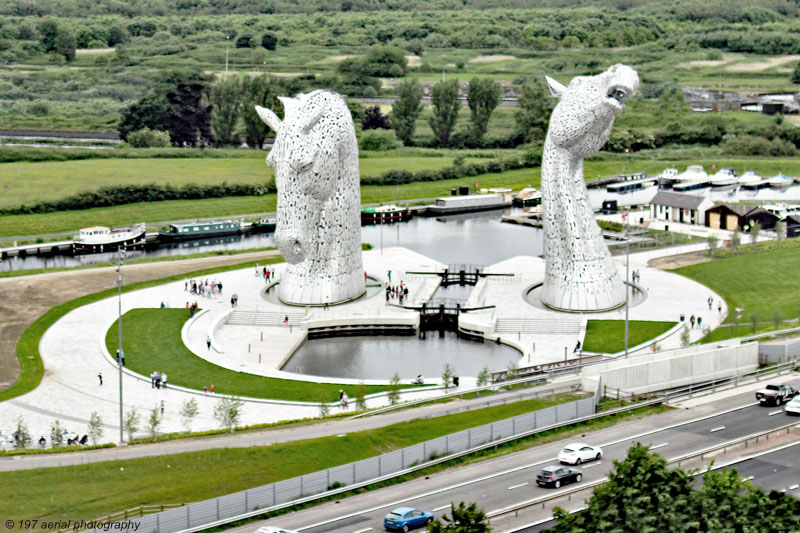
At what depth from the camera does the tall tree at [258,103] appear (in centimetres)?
15625

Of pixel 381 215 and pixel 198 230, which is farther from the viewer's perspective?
pixel 381 215

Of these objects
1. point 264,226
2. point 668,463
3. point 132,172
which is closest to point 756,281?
point 668,463

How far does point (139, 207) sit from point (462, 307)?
59.2 m

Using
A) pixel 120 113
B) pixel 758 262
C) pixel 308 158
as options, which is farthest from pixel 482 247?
pixel 120 113

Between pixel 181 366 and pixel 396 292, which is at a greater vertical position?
pixel 396 292

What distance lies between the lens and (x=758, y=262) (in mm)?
96312

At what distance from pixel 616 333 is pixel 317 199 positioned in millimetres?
21514

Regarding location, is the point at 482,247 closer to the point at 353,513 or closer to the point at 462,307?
the point at 462,307

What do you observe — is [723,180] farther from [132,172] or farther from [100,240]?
[132,172]

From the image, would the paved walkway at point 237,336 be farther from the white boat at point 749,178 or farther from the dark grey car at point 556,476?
the white boat at point 749,178

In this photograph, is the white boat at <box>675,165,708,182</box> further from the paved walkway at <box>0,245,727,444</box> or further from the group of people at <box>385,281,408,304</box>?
the group of people at <box>385,281,408,304</box>

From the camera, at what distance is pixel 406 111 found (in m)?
176

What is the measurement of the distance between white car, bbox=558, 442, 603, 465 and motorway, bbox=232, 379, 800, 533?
306 mm

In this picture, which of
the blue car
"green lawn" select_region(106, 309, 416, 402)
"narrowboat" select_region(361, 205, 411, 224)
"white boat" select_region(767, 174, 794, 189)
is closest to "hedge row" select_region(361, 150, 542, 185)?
"narrowboat" select_region(361, 205, 411, 224)
